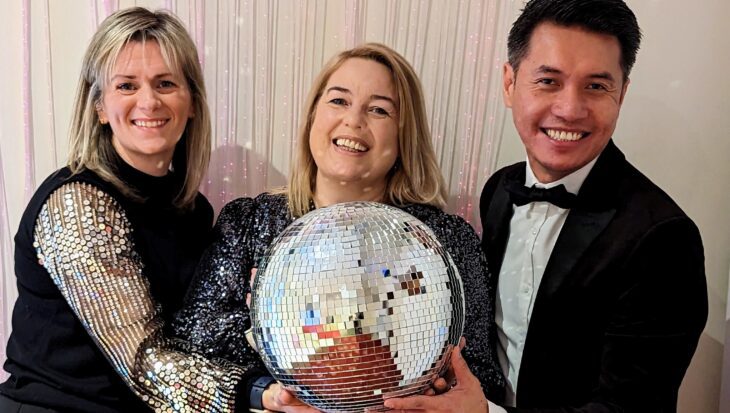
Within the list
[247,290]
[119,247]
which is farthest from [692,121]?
[119,247]

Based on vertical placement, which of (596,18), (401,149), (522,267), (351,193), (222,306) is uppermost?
(596,18)

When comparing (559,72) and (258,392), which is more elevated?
(559,72)

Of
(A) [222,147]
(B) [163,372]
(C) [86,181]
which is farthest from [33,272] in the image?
(A) [222,147]

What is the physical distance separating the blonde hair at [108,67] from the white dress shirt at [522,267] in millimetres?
816

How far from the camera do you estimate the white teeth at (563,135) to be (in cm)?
145

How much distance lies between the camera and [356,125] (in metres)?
1.54

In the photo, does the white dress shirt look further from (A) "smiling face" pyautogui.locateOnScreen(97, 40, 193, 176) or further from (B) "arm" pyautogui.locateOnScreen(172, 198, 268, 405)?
(A) "smiling face" pyautogui.locateOnScreen(97, 40, 193, 176)

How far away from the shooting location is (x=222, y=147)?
200 centimetres

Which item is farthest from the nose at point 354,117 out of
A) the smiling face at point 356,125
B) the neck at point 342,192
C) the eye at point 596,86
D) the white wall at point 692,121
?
the white wall at point 692,121

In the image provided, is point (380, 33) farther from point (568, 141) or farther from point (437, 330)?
point (437, 330)

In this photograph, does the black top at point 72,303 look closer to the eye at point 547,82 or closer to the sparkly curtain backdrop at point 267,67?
the sparkly curtain backdrop at point 267,67

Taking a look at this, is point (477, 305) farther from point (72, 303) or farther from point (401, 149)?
point (72, 303)

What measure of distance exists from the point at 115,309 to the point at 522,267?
0.88 m

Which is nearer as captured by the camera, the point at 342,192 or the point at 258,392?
the point at 258,392
